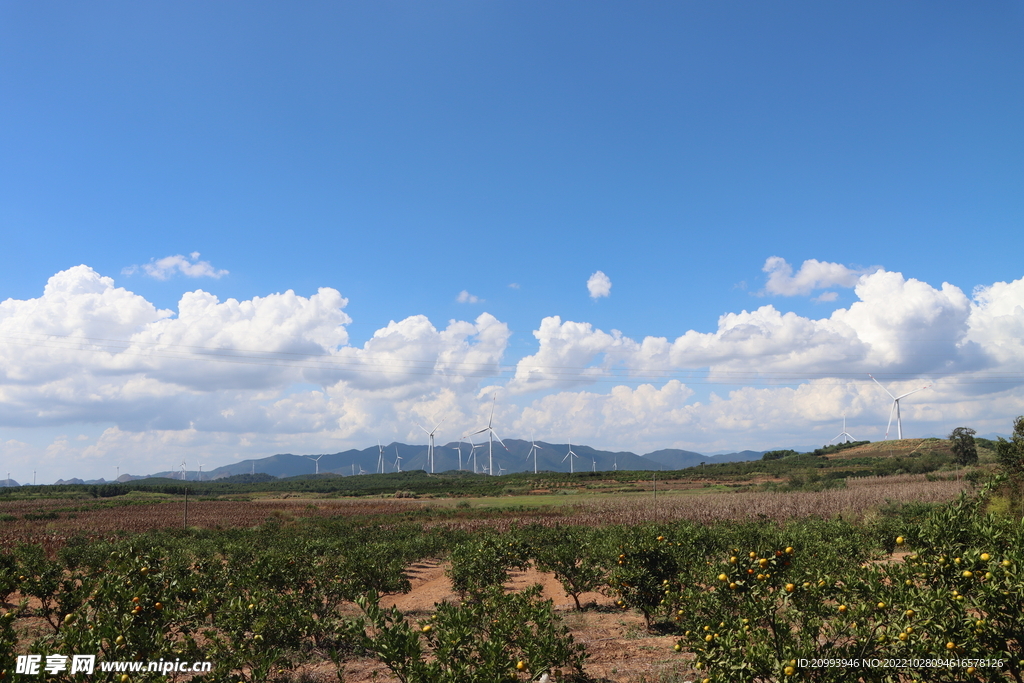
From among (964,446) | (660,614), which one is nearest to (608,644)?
(660,614)

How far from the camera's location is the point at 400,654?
5.82 meters

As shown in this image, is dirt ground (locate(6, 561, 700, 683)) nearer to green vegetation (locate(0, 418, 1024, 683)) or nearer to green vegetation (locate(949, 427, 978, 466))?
green vegetation (locate(0, 418, 1024, 683))

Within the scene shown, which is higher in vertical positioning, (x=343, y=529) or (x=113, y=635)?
(x=113, y=635)

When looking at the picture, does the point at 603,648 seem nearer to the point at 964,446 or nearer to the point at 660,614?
the point at 660,614

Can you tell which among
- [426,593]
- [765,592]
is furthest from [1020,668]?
[426,593]

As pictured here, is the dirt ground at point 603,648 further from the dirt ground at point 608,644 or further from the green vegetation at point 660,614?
the green vegetation at point 660,614

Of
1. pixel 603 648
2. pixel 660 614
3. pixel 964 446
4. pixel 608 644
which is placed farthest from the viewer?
pixel 964 446

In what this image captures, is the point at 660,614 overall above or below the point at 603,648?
below

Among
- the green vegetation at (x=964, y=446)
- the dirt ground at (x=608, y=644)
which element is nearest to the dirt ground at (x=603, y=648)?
the dirt ground at (x=608, y=644)

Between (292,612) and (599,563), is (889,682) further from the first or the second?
(599,563)

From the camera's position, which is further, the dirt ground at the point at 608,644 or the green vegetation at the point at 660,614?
the dirt ground at the point at 608,644

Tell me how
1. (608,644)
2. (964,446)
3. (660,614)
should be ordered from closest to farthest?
(608,644)
(660,614)
(964,446)

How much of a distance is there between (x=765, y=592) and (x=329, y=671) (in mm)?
7973

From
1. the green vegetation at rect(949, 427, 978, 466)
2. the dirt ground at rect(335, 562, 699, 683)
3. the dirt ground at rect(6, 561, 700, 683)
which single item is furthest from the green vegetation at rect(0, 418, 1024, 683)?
the green vegetation at rect(949, 427, 978, 466)
